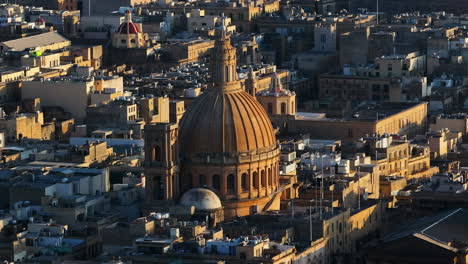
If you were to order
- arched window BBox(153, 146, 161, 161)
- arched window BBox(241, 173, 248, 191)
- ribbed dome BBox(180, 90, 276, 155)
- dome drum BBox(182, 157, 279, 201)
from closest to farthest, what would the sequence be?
1. arched window BBox(153, 146, 161, 161)
2. dome drum BBox(182, 157, 279, 201)
3. ribbed dome BBox(180, 90, 276, 155)
4. arched window BBox(241, 173, 248, 191)

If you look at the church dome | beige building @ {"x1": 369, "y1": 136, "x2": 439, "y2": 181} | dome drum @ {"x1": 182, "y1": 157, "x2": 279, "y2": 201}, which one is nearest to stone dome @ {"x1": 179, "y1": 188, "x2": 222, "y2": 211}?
dome drum @ {"x1": 182, "y1": 157, "x2": 279, "y2": 201}

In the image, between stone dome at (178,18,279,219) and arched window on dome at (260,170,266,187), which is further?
arched window on dome at (260,170,266,187)

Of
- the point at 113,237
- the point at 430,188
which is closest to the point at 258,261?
the point at 113,237

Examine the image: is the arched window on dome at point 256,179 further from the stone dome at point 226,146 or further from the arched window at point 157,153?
the arched window at point 157,153

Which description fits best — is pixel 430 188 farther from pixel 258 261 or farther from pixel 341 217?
pixel 258 261

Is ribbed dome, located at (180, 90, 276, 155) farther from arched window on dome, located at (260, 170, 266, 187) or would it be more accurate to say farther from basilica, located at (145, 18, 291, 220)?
arched window on dome, located at (260, 170, 266, 187)

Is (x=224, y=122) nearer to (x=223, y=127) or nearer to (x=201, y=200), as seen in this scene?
(x=223, y=127)

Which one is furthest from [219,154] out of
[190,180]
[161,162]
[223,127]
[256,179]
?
[161,162]
